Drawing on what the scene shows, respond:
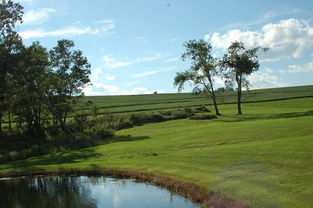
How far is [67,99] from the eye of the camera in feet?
207

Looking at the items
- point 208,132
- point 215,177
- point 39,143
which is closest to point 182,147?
point 208,132

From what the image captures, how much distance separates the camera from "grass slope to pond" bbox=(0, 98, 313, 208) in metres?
18.9

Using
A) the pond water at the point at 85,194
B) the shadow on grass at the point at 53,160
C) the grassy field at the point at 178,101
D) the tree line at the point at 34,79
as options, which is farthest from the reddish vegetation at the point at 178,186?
the grassy field at the point at 178,101

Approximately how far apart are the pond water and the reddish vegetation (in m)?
0.54

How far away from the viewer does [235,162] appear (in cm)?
2573

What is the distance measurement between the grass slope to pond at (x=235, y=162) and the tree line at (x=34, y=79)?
1658cm

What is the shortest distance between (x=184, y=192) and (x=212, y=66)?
187ft

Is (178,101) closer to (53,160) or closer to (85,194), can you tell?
(53,160)

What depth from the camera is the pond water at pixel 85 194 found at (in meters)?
22.5

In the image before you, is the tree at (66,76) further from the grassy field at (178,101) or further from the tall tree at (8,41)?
the grassy field at (178,101)

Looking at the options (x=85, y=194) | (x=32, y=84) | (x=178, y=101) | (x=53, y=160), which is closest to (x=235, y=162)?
(x=85, y=194)

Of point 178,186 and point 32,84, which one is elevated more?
point 32,84

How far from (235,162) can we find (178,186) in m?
4.90

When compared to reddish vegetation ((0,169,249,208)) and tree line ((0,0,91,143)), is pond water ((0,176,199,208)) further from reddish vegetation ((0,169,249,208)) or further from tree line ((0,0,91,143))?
tree line ((0,0,91,143))
